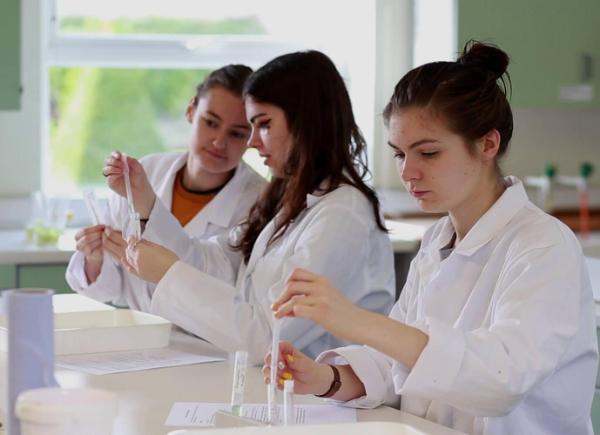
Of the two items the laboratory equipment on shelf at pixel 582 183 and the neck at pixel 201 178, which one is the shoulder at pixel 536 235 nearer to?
the neck at pixel 201 178

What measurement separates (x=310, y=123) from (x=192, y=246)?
0.48 metres

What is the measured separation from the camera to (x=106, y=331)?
2.17m

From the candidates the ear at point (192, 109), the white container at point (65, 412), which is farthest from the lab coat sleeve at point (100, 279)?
the white container at point (65, 412)

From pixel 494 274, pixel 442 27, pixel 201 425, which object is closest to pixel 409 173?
pixel 494 274

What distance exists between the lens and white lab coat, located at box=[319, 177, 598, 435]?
60.7 inches

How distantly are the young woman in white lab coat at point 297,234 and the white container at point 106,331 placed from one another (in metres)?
0.05

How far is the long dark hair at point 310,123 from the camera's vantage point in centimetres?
234

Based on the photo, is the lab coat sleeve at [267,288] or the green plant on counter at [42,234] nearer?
the lab coat sleeve at [267,288]

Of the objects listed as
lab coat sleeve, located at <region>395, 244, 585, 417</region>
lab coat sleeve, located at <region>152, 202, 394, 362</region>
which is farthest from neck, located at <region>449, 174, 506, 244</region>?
lab coat sleeve, located at <region>152, 202, 394, 362</region>

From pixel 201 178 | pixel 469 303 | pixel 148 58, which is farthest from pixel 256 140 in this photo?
pixel 148 58

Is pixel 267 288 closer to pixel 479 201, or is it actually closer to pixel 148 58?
pixel 479 201

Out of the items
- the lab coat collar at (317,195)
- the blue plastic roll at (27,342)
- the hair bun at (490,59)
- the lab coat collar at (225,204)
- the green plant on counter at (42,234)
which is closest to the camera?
the blue plastic roll at (27,342)

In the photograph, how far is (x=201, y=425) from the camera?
1.65m

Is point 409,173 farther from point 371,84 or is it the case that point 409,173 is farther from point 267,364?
point 371,84
